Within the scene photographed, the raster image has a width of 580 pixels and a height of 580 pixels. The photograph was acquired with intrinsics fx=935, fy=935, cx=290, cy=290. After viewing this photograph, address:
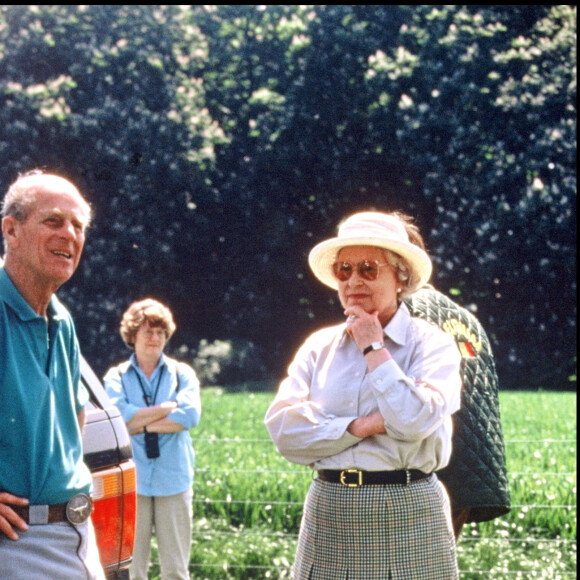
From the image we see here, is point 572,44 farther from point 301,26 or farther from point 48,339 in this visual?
point 48,339

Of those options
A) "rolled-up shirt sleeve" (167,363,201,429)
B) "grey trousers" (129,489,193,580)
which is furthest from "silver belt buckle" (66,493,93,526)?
"grey trousers" (129,489,193,580)

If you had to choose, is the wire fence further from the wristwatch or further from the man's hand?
the man's hand

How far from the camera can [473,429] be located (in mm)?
3652

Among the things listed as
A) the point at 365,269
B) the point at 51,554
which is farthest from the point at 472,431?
the point at 51,554

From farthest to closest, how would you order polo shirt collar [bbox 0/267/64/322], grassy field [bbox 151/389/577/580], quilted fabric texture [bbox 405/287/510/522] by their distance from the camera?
1. grassy field [bbox 151/389/577/580]
2. quilted fabric texture [bbox 405/287/510/522]
3. polo shirt collar [bbox 0/267/64/322]

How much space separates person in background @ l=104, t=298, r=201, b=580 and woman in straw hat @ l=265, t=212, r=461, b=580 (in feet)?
7.94

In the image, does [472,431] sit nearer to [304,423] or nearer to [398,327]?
[398,327]

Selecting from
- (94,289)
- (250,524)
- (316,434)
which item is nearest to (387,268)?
(316,434)

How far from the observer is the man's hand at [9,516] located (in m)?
2.70

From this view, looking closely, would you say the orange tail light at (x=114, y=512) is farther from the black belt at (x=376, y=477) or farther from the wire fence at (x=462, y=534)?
the wire fence at (x=462, y=534)

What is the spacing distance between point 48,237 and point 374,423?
1240mm

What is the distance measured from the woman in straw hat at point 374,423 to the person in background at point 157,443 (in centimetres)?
242

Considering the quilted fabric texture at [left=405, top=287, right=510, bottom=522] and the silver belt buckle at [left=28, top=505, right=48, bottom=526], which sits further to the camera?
the quilted fabric texture at [left=405, top=287, right=510, bottom=522]

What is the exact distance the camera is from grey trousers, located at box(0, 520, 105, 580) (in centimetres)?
274
